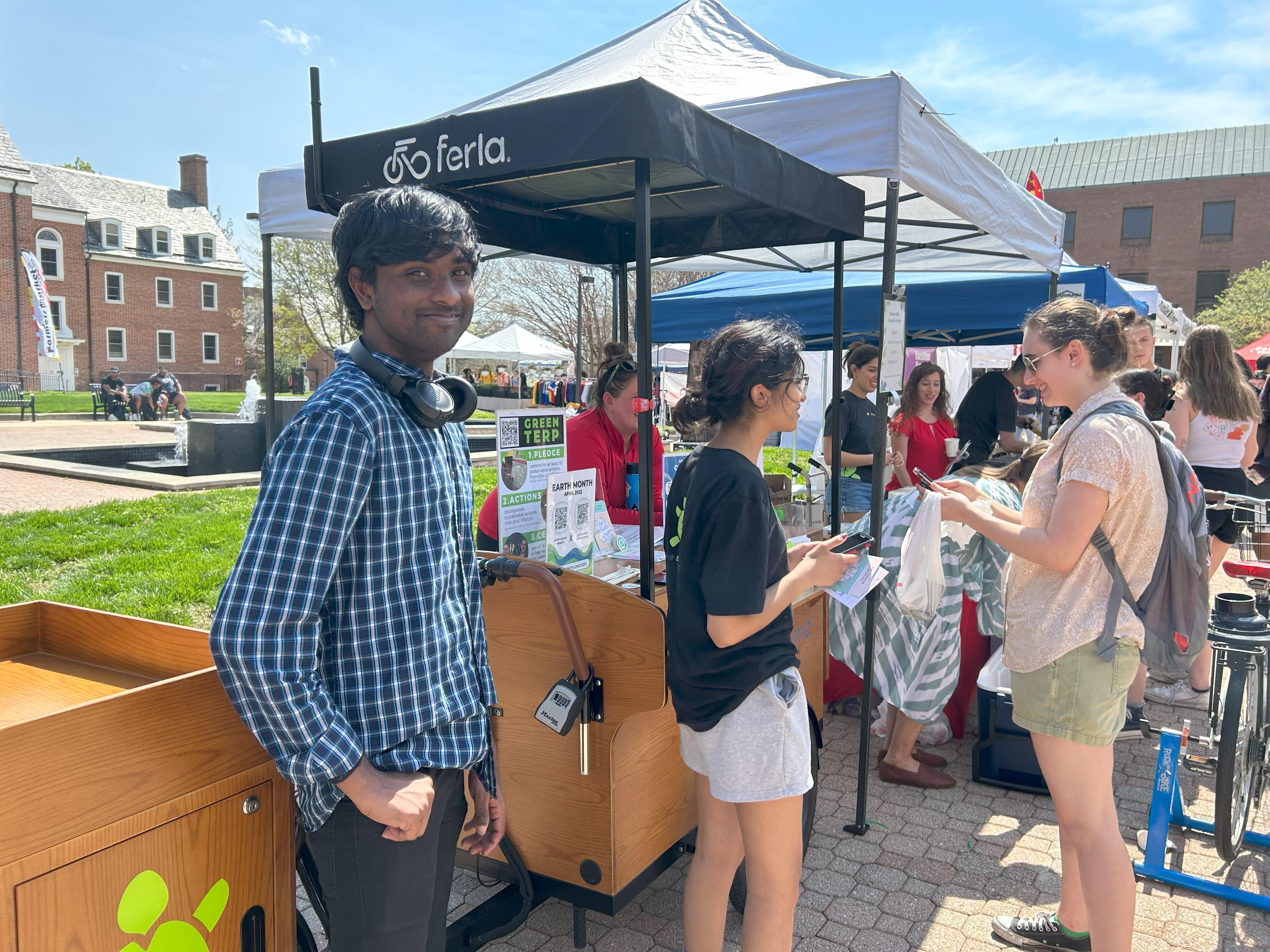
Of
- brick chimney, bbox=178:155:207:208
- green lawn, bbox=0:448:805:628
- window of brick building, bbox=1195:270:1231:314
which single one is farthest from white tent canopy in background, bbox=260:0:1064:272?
brick chimney, bbox=178:155:207:208

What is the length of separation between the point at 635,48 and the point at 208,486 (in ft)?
31.0

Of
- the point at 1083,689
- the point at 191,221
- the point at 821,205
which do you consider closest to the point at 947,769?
the point at 1083,689

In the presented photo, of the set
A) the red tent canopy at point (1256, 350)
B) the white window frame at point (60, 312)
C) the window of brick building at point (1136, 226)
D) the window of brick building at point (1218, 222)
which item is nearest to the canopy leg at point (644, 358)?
the red tent canopy at point (1256, 350)

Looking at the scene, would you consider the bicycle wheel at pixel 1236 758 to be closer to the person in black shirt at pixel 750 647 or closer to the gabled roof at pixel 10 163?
the person in black shirt at pixel 750 647

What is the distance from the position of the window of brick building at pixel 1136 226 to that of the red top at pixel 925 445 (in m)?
49.3

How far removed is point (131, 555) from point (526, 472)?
5.85 m

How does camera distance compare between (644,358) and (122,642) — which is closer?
(122,642)

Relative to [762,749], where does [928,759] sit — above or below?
below

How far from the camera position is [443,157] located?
248 cm

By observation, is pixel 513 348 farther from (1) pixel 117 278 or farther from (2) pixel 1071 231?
(2) pixel 1071 231

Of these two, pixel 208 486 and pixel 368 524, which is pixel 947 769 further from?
pixel 208 486


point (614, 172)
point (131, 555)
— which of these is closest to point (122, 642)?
point (614, 172)

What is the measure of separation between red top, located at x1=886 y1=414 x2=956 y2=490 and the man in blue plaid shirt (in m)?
4.69

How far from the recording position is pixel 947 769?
13.4 feet
